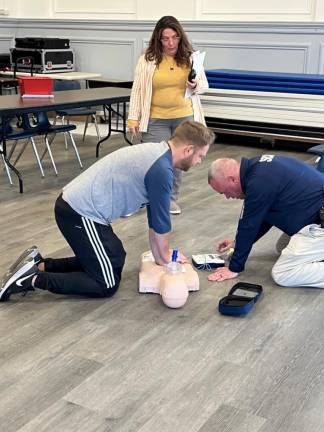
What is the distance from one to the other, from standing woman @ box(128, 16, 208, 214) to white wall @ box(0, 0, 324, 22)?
3.20 metres

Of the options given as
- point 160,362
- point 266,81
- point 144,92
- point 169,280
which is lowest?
point 160,362

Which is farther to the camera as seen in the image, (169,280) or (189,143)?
(169,280)

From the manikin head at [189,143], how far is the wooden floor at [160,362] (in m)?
0.74

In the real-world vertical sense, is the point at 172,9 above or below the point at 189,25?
above

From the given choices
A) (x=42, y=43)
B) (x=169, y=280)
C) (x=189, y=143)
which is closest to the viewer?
(x=189, y=143)

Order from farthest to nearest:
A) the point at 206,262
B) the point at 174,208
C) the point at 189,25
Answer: the point at 189,25
the point at 174,208
the point at 206,262

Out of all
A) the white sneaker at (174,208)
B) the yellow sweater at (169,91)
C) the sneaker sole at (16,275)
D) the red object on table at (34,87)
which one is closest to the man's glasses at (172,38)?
the yellow sweater at (169,91)

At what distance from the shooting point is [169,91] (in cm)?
413

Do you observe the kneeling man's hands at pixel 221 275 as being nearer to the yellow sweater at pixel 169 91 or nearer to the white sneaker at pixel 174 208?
the white sneaker at pixel 174 208

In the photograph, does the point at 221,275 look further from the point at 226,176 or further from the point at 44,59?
the point at 44,59

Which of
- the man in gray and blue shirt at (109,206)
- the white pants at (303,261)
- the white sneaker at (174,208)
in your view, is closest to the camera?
the man in gray and blue shirt at (109,206)

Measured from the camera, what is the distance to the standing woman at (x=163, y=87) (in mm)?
4047

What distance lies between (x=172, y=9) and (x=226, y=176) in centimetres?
542

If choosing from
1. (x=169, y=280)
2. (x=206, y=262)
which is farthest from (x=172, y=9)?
(x=169, y=280)
